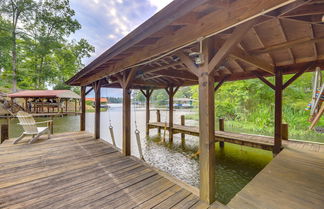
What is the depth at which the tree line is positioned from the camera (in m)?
13.2

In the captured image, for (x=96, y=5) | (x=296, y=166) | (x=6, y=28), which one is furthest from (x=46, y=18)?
(x=296, y=166)

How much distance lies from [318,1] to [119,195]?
335 centimetres

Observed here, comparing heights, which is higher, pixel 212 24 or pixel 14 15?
pixel 14 15

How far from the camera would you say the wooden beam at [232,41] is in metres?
1.54

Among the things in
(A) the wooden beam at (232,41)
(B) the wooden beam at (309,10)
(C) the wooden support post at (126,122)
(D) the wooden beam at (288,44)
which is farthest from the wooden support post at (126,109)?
(B) the wooden beam at (309,10)

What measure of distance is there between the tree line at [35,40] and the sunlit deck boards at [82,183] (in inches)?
598

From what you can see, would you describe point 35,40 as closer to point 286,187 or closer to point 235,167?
point 235,167

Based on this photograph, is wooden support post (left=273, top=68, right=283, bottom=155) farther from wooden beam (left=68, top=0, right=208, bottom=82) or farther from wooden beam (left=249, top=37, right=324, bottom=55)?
wooden beam (left=68, top=0, right=208, bottom=82)

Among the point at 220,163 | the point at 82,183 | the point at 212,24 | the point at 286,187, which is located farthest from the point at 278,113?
the point at 82,183

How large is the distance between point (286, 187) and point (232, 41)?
250 cm

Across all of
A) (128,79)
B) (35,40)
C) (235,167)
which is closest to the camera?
(128,79)

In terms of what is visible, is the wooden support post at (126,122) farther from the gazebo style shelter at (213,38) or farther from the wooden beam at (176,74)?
the wooden beam at (176,74)

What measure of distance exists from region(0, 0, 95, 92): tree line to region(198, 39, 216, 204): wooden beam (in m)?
18.4

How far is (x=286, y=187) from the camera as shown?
2182 mm
